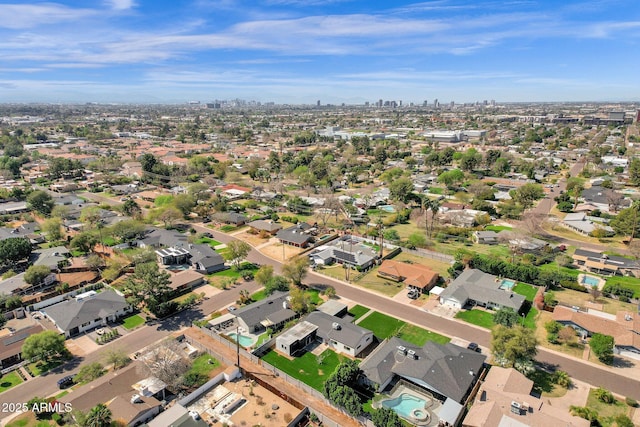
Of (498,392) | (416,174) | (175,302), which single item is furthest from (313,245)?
(416,174)

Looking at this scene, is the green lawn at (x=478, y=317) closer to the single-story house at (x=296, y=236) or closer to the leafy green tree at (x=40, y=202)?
the single-story house at (x=296, y=236)

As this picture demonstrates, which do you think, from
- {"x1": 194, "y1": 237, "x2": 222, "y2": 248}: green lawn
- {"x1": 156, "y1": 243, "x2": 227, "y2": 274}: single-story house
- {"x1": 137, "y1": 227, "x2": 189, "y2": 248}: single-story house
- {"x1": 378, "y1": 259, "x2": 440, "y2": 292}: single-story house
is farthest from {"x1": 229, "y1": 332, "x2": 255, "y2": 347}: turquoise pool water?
{"x1": 194, "y1": 237, "x2": 222, "y2": 248}: green lawn

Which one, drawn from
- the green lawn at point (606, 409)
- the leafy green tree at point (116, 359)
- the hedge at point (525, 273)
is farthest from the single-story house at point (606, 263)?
the leafy green tree at point (116, 359)

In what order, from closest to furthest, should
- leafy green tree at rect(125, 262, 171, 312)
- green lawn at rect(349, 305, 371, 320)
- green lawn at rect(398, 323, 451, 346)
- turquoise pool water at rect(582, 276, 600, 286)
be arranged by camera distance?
green lawn at rect(398, 323, 451, 346) < leafy green tree at rect(125, 262, 171, 312) < green lawn at rect(349, 305, 371, 320) < turquoise pool water at rect(582, 276, 600, 286)

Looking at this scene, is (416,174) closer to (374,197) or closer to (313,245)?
(374,197)

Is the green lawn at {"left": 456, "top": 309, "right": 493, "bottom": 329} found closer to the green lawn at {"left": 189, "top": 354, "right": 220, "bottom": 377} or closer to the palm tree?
the green lawn at {"left": 189, "top": 354, "right": 220, "bottom": 377}
